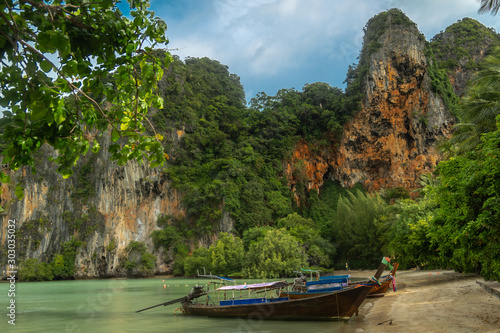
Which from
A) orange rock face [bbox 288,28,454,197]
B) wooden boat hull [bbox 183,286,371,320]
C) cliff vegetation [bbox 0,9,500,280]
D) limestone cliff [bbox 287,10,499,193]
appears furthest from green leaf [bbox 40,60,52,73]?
limestone cliff [bbox 287,10,499,193]

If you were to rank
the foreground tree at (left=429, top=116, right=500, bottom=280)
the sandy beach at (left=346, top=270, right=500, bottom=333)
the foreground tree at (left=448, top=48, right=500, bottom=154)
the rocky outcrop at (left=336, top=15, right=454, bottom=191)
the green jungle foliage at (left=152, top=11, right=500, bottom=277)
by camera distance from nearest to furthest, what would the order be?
the foreground tree at (left=429, top=116, right=500, bottom=280) < the sandy beach at (left=346, top=270, right=500, bottom=333) < the foreground tree at (left=448, top=48, right=500, bottom=154) < the green jungle foliage at (left=152, top=11, right=500, bottom=277) < the rocky outcrop at (left=336, top=15, right=454, bottom=191)

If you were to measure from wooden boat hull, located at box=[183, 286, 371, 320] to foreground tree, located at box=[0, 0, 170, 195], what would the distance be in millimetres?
10117

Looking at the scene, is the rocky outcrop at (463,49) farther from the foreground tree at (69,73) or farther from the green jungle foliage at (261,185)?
the foreground tree at (69,73)

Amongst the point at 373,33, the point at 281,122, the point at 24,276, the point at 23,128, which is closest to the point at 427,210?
the point at 23,128

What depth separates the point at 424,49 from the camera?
49.6 m

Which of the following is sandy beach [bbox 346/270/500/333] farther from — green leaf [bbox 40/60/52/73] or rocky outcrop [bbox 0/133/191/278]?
rocky outcrop [bbox 0/133/191/278]

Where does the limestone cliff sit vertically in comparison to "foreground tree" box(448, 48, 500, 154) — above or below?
above

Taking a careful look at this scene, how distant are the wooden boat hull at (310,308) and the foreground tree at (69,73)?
33.2 ft

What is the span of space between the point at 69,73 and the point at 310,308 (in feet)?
36.6

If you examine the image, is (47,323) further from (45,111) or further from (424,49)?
(424,49)

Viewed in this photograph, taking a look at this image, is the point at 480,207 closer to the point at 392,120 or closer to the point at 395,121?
the point at 392,120

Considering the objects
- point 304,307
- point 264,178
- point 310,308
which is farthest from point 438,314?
point 264,178

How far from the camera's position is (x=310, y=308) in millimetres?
11633

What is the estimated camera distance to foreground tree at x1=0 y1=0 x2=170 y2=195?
2.23m
